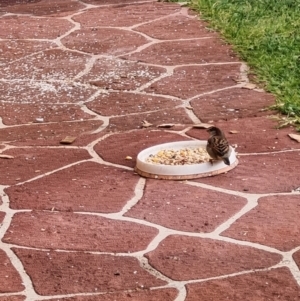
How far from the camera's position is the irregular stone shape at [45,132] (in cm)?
727

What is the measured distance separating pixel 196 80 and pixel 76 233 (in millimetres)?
3281

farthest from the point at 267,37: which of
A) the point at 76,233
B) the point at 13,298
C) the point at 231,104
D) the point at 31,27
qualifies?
the point at 13,298

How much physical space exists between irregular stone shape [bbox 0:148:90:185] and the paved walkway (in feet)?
0.05

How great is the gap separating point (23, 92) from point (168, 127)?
1637mm

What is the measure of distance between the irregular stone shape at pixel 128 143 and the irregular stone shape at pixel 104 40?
2276 mm

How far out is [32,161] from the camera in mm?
6809

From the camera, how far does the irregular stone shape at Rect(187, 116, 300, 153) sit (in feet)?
22.5

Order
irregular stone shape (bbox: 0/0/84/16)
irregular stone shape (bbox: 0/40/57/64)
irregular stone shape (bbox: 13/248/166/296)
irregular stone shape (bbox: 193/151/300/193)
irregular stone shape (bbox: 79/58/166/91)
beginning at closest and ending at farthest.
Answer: irregular stone shape (bbox: 13/248/166/296) → irregular stone shape (bbox: 193/151/300/193) → irregular stone shape (bbox: 79/58/166/91) → irregular stone shape (bbox: 0/40/57/64) → irregular stone shape (bbox: 0/0/84/16)

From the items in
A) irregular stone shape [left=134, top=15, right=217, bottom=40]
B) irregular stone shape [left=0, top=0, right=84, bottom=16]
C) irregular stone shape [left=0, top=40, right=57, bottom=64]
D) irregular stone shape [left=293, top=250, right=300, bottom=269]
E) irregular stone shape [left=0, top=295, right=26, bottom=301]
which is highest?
irregular stone shape [left=293, top=250, right=300, bottom=269]

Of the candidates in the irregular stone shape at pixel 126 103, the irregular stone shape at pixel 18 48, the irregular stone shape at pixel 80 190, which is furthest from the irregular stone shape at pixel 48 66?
the irregular stone shape at pixel 80 190

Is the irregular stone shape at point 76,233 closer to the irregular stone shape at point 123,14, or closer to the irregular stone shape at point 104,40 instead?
the irregular stone shape at point 104,40

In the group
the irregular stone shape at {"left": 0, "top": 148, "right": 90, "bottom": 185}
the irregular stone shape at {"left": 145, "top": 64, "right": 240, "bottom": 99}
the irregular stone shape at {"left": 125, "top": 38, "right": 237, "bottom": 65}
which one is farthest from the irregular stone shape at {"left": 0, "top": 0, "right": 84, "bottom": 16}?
the irregular stone shape at {"left": 0, "top": 148, "right": 90, "bottom": 185}

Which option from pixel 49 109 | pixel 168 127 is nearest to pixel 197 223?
pixel 168 127

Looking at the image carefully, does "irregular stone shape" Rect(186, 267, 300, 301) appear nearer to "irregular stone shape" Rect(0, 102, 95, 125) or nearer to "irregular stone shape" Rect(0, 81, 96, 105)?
"irregular stone shape" Rect(0, 102, 95, 125)
